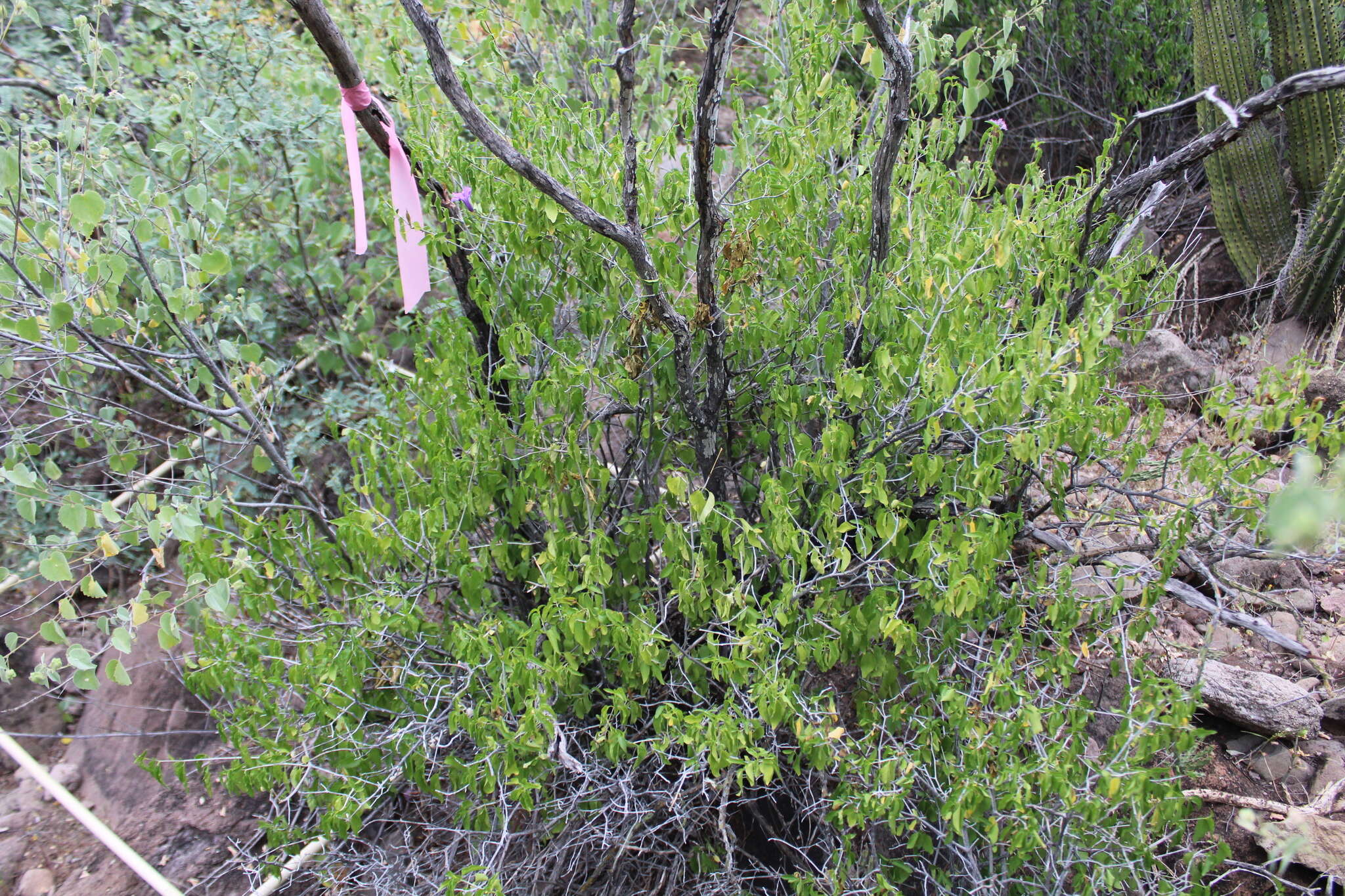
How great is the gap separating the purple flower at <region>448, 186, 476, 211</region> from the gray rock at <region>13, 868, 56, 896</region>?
2.31 meters

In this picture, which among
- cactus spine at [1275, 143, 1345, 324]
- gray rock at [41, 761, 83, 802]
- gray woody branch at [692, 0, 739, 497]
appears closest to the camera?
gray woody branch at [692, 0, 739, 497]

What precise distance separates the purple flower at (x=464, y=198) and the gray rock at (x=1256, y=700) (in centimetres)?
214

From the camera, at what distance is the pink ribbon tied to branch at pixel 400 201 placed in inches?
79.7

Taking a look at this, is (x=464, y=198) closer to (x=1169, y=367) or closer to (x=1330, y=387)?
(x=1169, y=367)

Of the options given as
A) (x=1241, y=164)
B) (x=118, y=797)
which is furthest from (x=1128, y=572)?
(x=118, y=797)

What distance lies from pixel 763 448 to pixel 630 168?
0.85 metres

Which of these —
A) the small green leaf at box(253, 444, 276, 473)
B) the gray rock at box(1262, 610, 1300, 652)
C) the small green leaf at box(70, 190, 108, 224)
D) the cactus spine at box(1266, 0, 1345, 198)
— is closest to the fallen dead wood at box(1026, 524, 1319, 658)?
the gray rock at box(1262, 610, 1300, 652)

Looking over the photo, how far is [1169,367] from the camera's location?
3.48m

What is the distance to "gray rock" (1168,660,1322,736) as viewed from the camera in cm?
233

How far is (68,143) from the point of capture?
1967 mm

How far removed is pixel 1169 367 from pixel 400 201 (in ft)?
9.75

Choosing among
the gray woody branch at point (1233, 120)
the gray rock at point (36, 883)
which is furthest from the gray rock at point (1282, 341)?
the gray rock at point (36, 883)

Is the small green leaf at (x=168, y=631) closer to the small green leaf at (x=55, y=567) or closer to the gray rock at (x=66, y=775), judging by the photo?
the small green leaf at (x=55, y=567)

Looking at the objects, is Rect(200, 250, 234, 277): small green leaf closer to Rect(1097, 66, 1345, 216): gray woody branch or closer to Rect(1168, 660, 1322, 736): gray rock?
Rect(1097, 66, 1345, 216): gray woody branch
